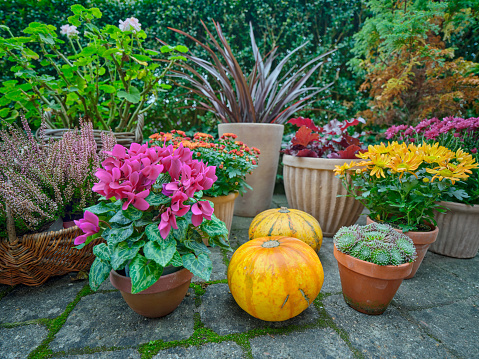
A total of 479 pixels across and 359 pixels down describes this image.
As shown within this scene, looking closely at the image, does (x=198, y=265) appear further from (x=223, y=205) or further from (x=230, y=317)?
(x=223, y=205)

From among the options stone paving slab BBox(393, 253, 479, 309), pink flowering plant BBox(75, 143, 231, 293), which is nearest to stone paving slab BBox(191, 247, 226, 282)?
pink flowering plant BBox(75, 143, 231, 293)

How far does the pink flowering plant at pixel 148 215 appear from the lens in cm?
79

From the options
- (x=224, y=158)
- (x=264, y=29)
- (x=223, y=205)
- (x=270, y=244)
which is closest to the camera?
(x=270, y=244)

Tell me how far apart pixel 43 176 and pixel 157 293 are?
2.56ft

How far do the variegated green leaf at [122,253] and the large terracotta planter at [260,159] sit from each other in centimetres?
138

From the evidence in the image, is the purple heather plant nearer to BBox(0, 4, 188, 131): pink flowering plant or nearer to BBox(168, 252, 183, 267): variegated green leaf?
BBox(0, 4, 188, 131): pink flowering plant

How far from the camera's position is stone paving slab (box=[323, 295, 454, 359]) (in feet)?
2.83

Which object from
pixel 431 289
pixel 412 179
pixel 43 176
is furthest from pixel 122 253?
pixel 431 289

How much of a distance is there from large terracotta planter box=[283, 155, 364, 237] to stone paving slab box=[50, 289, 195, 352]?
3.49 ft

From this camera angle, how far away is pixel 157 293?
0.92 m

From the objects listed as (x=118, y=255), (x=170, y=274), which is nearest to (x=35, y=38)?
(x=118, y=255)

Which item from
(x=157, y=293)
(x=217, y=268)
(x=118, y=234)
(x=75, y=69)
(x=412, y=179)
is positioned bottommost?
(x=217, y=268)

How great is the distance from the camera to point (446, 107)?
8.43ft

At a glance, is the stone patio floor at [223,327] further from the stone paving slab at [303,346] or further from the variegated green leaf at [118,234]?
the variegated green leaf at [118,234]
